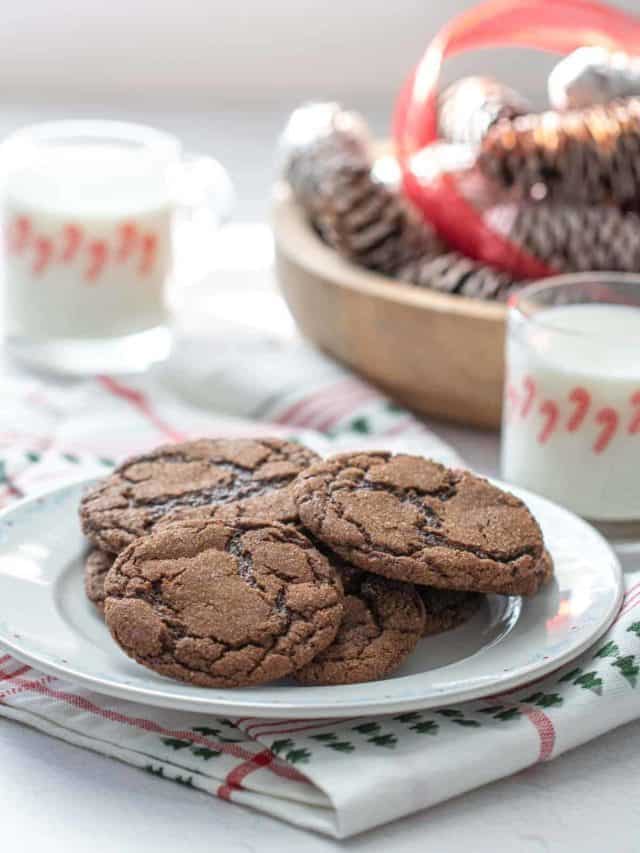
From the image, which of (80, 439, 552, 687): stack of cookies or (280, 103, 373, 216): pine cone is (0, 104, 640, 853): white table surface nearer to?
(80, 439, 552, 687): stack of cookies

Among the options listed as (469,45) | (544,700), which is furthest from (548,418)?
(469,45)

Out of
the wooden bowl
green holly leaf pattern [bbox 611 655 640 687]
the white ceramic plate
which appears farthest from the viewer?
the wooden bowl

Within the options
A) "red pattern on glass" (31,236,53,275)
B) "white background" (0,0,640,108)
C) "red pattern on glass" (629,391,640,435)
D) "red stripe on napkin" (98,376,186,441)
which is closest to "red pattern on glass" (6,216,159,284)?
"red pattern on glass" (31,236,53,275)

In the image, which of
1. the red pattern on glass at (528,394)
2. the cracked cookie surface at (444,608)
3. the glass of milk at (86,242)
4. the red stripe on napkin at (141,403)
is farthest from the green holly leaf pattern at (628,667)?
the glass of milk at (86,242)

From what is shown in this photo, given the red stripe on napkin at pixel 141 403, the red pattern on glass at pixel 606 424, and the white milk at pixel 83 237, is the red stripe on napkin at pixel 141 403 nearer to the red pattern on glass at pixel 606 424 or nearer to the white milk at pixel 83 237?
the white milk at pixel 83 237

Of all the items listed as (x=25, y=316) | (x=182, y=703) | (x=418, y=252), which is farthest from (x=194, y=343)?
(x=182, y=703)

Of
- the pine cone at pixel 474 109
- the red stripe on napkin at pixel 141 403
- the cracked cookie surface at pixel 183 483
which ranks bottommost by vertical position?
the red stripe on napkin at pixel 141 403
